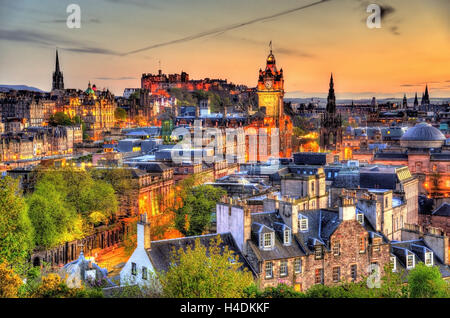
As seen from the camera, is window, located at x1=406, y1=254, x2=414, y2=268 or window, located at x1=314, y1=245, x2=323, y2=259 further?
window, located at x1=406, y1=254, x2=414, y2=268

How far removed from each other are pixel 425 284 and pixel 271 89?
300 ft

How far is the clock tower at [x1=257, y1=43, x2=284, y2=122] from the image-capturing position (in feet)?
356

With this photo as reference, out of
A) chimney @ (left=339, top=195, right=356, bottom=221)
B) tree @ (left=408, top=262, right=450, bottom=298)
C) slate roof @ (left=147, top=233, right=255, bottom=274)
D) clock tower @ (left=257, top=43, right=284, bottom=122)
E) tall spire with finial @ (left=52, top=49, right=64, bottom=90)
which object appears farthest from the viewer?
tall spire with finial @ (left=52, top=49, right=64, bottom=90)

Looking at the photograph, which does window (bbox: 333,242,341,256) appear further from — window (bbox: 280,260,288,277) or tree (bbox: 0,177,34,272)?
tree (bbox: 0,177,34,272)

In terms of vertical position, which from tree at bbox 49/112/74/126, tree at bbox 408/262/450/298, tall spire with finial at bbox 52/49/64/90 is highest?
tall spire with finial at bbox 52/49/64/90

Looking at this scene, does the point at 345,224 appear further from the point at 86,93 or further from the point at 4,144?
the point at 86,93

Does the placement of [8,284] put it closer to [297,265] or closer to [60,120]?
[297,265]

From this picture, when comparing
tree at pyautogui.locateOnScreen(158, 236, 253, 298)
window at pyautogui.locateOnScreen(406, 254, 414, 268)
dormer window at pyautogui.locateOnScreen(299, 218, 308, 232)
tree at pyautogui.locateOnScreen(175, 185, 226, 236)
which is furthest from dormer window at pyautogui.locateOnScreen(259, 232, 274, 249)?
tree at pyautogui.locateOnScreen(175, 185, 226, 236)

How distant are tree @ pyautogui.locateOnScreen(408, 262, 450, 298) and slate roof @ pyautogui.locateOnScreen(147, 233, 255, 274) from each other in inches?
241

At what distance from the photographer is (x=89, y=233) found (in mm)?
39969

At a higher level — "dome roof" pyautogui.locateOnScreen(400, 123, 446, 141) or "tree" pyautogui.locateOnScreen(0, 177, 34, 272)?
"dome roof" pyautogui.locateOnScreen(400, 123, 446, 141)

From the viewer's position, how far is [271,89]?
359 ft

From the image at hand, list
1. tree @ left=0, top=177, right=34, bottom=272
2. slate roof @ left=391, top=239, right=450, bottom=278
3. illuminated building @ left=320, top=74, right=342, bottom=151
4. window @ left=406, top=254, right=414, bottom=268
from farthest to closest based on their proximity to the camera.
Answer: illuminated building @ left=320, top=74, right=342, bottom=151, slate roof @ left=391, top=239, right=450, bottom=278, window @ left=406, top=254, right=414, bottom=268, tree @ left=0, top=177, right=34, bottom=272

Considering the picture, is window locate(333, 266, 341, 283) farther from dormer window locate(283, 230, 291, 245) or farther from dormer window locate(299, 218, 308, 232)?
dormer window locate(283, 230, 291, 245)
